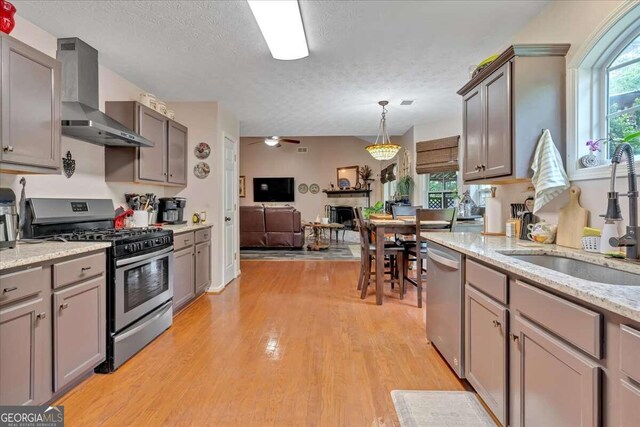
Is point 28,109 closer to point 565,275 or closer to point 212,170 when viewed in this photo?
point 212,170

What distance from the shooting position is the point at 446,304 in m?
2.19

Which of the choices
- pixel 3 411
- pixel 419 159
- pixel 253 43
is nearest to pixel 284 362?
pixel 3 411

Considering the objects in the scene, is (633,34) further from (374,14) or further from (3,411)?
(3,411)

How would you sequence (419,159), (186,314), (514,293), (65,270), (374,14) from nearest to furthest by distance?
(514,293) → (65,270) → (374,14) → (186,314) → (419,159)

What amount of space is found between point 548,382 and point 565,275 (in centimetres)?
41

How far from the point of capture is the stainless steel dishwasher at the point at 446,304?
1973 mm

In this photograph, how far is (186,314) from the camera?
3.37 meters

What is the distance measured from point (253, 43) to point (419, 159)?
3753 millimetres

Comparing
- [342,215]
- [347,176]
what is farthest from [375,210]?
[347,176]

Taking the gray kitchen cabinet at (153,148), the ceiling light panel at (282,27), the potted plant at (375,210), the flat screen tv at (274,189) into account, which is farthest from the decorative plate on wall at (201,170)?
the flat screen tv at (274,189)

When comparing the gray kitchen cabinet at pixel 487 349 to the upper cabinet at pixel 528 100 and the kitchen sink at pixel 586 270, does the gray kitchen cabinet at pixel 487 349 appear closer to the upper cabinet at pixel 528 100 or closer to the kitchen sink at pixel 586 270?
the kitchen sink at pixel 586 270

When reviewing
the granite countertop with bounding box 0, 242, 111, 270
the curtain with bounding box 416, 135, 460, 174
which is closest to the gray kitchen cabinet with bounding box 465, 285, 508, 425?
the granite countertop with bounding box 0, 242, 111, 270

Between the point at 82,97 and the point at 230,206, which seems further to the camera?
the point at 230,206

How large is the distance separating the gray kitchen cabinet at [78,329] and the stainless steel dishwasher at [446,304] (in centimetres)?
232
